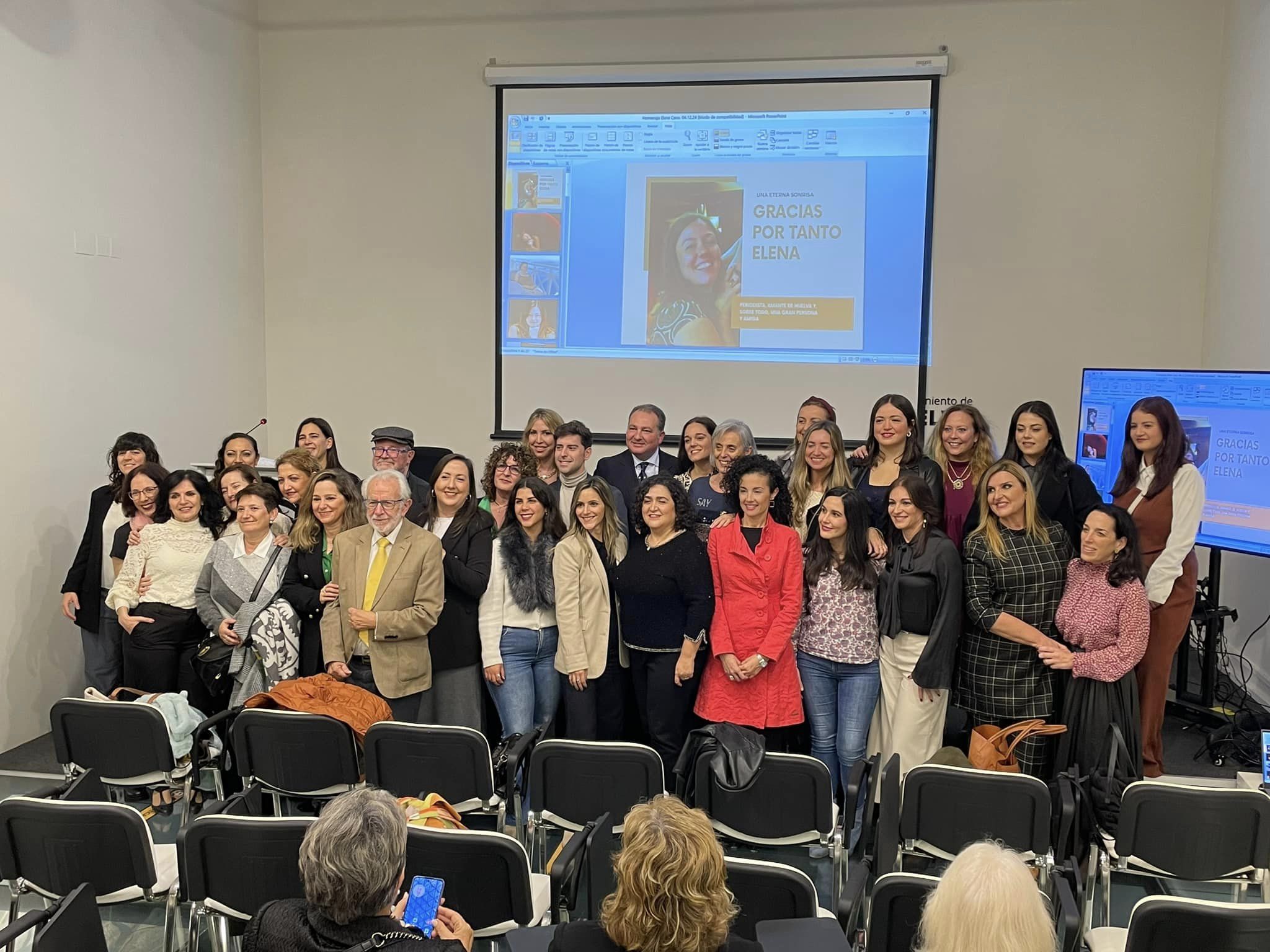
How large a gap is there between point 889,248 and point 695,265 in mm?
1320

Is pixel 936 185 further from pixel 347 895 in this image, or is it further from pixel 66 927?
pixel 66 927

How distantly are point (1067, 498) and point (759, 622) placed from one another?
1.60 metres

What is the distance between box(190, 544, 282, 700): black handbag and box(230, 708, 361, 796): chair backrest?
73cm

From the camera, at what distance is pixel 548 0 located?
7234 mm

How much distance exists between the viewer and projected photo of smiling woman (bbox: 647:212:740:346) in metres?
7.16

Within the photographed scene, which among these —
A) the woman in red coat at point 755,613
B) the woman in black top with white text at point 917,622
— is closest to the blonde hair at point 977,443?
the woman in black top with white text at point 917,622

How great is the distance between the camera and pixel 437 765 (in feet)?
11.0

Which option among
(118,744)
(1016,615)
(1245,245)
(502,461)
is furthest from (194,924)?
(1245,245)

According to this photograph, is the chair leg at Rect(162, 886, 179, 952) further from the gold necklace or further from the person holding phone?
the gold necklace

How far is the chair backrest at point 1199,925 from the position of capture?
2.26 meters

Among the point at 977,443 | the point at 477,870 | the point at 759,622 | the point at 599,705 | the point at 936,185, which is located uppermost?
the point at 936,185

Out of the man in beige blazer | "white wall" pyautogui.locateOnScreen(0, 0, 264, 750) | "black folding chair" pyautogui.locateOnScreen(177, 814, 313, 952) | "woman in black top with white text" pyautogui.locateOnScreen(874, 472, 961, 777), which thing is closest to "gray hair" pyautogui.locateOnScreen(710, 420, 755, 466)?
"woman in black top with white text" pyautogui.locateOnScreen(874, 472, 961, 777)

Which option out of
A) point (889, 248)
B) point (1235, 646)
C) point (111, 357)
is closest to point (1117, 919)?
point (1235, 646)

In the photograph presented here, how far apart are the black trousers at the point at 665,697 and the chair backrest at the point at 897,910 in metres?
1.72
